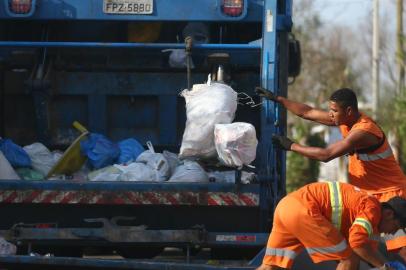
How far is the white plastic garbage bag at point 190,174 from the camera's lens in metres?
6.99

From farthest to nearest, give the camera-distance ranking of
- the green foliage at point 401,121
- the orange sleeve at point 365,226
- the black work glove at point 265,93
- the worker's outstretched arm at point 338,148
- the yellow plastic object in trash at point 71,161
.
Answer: the green foliage at point 401,121 → the yellow plastic object in trash at point 71,161 → the black work glove at point 265,93 → the worker's outstretched arm at point 338,148 → the orange sleeve at point 365,226

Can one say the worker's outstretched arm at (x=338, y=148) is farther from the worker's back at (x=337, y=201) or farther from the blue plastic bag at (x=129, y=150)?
the blue plastic bag at (x=129, y=150)

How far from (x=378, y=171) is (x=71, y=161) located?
7.03ft

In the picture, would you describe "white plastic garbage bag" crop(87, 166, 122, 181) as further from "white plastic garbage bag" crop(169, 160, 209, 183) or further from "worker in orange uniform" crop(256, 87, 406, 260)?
"worker in orange uniform" crop(256, 87, 406, 260)

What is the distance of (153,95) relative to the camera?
8.08 m

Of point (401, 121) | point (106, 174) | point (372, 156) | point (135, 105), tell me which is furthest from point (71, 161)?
point (401, 121)

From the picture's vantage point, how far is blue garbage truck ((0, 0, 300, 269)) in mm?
6812

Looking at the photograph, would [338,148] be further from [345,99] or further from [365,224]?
[365,224]

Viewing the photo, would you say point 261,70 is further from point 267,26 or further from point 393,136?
point 393,136

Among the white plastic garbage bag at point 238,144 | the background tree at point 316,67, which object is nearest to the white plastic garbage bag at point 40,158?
the white plastic garbage bag at point 238,144

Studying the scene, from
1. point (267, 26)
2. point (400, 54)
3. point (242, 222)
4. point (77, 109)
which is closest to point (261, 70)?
point (267, 26)

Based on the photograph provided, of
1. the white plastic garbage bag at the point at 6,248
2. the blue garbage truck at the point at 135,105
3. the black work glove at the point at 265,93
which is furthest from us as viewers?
the black work glove at the point at 265,93

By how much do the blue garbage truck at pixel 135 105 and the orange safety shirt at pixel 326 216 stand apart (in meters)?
1.05

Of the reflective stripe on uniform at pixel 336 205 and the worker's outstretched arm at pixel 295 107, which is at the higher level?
the worker's outstretched arm at pixel 295 107
